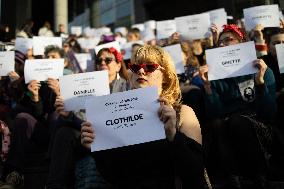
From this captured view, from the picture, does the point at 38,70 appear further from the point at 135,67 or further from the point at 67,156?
the point at 135,67

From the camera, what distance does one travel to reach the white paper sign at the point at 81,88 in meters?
3.82

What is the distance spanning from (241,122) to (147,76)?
1.16m

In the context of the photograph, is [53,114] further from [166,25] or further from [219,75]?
[166,25]

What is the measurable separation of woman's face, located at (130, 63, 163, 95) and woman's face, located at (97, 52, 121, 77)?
185cm

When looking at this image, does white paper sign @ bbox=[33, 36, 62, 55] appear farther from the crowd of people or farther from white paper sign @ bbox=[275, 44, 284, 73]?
white paper sign @ bbox=[275, 44, 284, 73]

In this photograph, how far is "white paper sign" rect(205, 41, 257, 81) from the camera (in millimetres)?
3869

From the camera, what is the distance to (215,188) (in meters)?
3.48

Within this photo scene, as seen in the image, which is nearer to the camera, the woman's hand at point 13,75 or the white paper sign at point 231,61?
the white paper sign at point 231,61

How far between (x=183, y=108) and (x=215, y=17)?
5.15m

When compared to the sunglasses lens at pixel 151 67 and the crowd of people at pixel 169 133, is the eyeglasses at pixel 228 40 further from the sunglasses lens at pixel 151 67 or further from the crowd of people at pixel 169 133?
Result: the sunglasses lens at pixel 151 67

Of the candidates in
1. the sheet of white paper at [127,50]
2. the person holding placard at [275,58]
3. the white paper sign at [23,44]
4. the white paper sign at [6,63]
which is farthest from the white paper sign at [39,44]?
the person holding placard at [275,58]

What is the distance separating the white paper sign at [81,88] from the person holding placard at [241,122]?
1.08 m

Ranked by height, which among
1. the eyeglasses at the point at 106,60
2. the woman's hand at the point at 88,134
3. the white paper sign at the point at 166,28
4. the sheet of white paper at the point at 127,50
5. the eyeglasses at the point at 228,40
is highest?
the white paper sign at the point at 166,28

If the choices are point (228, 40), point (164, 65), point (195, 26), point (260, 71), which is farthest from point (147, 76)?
point (195, 26)
